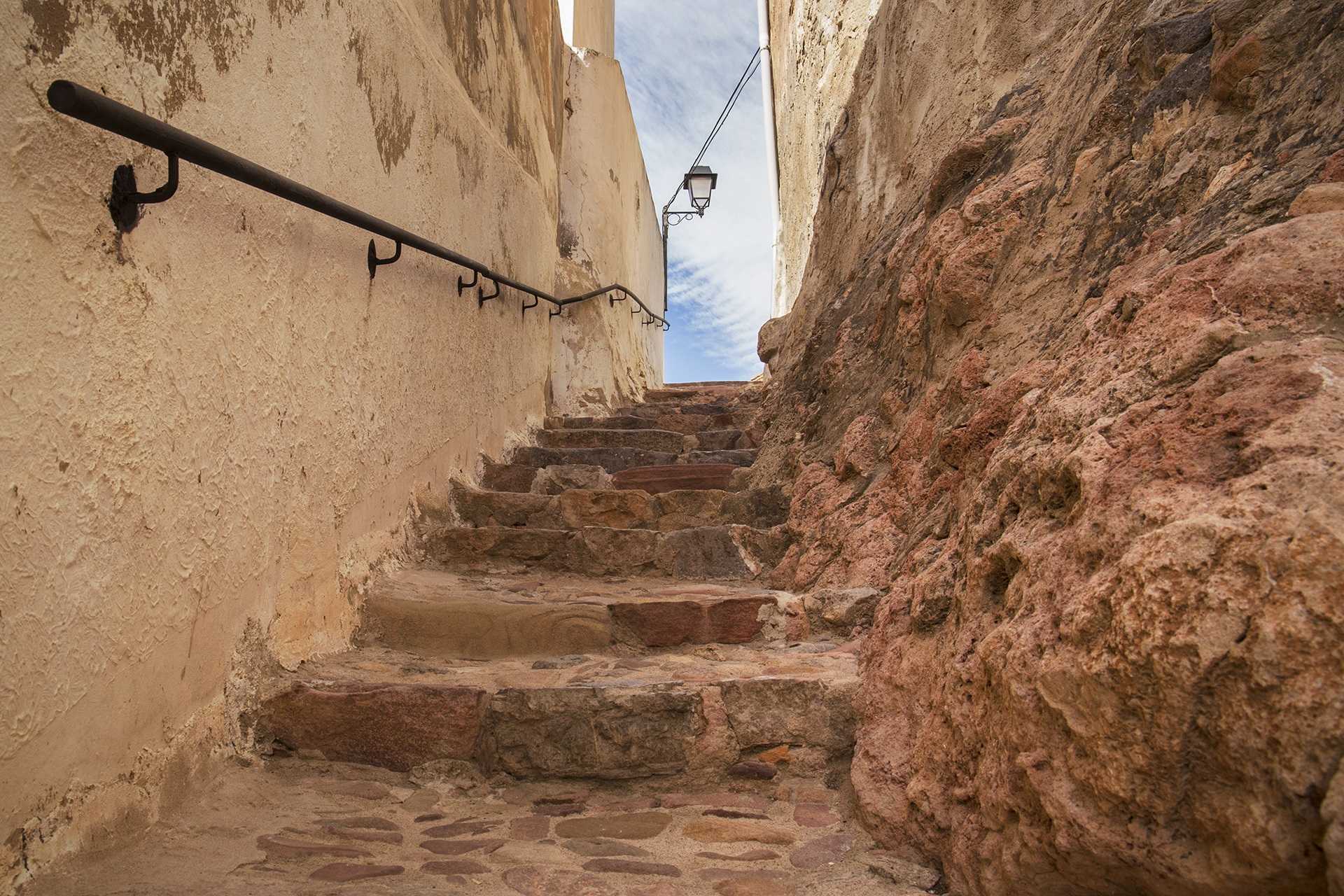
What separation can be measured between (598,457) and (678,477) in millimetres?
518

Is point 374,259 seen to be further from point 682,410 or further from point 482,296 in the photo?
point 682,410

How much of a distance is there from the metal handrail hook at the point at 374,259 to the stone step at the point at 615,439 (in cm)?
190

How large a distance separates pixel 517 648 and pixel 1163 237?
1.64 metres

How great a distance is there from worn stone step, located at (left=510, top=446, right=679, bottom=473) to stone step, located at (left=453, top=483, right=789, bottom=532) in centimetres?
74

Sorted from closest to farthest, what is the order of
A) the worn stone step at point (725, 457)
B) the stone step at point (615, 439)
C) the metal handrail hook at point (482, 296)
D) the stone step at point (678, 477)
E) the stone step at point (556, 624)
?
the stone step at point (556, 624), the metal handrail hook at point (482, 296), the stone step at point (678, 477), the worn stone step at point (725, 457), the stone step at point (615, 439)

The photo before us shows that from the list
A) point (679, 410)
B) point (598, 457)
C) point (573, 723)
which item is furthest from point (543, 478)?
point (573, 723)

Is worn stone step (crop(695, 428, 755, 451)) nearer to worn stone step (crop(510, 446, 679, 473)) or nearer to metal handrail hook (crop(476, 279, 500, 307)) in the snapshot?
worn stone step (crop(510, 446, 679, 473))

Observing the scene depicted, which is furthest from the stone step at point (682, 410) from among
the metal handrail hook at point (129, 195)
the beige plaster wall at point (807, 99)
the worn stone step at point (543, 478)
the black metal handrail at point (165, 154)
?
the metal handrail hook at point (129, 195)

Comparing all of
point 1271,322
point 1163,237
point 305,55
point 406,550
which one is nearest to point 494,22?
point 305,55

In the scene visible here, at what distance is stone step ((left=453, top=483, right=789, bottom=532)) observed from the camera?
3.14 metres

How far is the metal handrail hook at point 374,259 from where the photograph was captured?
7.91 feet

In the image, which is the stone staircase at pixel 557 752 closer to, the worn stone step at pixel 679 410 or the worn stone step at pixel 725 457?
the worn stone step at pixel 725 457

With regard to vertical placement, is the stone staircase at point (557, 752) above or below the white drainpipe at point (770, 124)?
below

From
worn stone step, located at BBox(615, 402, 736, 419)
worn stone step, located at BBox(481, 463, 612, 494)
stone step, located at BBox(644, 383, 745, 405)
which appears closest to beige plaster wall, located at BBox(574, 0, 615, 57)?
stone step, located at BBox(644, 383, 745, 405)
